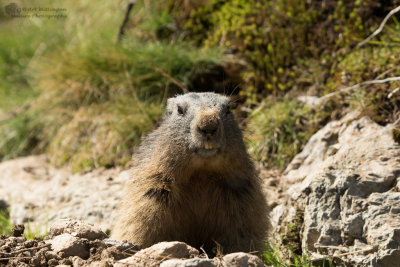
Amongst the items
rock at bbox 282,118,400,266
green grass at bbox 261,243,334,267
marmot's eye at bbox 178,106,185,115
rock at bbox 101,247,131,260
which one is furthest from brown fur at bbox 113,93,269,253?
rock at bbox 101,247,131,260

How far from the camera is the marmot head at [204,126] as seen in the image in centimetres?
436

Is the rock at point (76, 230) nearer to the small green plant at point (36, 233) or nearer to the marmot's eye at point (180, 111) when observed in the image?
the marmot's eye at point (180, 111)

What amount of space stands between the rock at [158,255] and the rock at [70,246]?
45 centimetres

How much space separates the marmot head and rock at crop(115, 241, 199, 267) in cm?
87

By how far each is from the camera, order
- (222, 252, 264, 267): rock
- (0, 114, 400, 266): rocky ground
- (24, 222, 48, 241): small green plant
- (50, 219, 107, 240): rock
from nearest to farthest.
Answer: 1. (222, 252, 264, 267): rock
2. (0, 114, 400, 266): rocky ground
3. (50, 219, 107, 240): rock
4. (24, 222, 48, 241): small green plant

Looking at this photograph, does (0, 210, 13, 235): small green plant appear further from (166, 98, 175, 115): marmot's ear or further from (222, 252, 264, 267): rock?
(222, 252, 264, 267): rock

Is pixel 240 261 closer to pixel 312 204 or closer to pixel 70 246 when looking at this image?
pixel 70 246

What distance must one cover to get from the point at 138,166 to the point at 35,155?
462 centimetres

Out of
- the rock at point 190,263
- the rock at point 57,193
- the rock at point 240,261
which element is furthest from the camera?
the rock at point 57,193

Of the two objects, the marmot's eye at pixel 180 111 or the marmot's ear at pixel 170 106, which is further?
the marmot's ear at pixel 170 106

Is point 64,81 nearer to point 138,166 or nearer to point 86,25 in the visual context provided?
point 86,25

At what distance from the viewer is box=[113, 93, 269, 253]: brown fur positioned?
4656 millimetres

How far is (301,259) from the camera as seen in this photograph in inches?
205

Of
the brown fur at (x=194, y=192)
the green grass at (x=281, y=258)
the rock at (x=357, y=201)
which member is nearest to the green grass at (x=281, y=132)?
the rock at (x=357, y=201)
